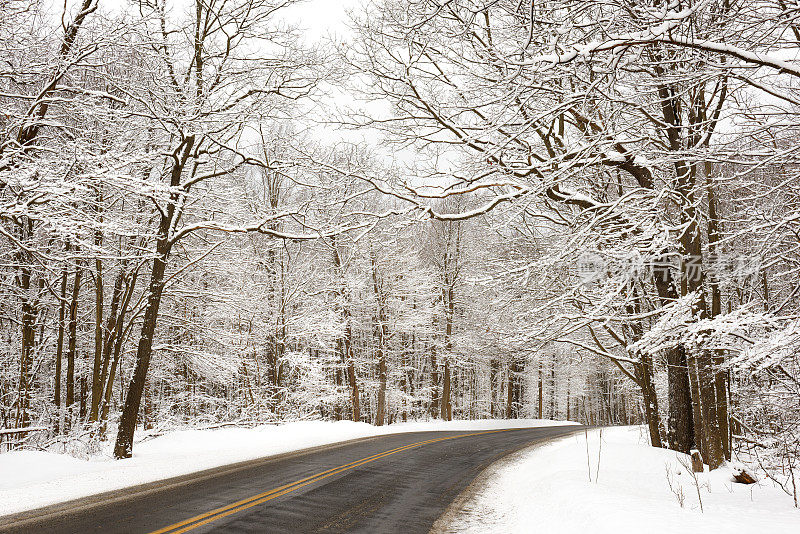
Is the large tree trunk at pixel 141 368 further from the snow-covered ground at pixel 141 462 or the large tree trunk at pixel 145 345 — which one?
the snow-covered ground at pixel 141 462

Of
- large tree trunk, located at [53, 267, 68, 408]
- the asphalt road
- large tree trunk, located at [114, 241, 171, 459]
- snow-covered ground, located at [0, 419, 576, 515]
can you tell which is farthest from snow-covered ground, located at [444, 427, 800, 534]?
large tree trunk, located at [53, 267, 68, 408]

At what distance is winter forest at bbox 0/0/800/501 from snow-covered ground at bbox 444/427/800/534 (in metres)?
1.01

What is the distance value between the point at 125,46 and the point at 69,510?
7653mm

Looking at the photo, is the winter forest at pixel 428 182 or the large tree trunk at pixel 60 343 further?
the large tree trunk at pixel 60 343

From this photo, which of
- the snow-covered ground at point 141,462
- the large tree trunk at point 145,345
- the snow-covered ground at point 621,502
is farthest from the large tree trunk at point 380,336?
the snow-covered ground at point 621,502

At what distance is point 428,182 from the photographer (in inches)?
401

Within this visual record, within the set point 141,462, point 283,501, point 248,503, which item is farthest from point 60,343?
point 283,501

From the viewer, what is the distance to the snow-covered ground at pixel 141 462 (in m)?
7.77

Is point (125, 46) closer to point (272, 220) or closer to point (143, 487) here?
point (272, 220)

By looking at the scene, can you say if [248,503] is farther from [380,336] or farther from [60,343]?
[380,336]

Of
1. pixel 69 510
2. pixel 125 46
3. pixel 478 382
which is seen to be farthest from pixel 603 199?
pixel 478 382

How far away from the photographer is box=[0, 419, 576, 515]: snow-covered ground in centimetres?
777

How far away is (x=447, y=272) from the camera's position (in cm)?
2917

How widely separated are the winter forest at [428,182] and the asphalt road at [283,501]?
3.46m
